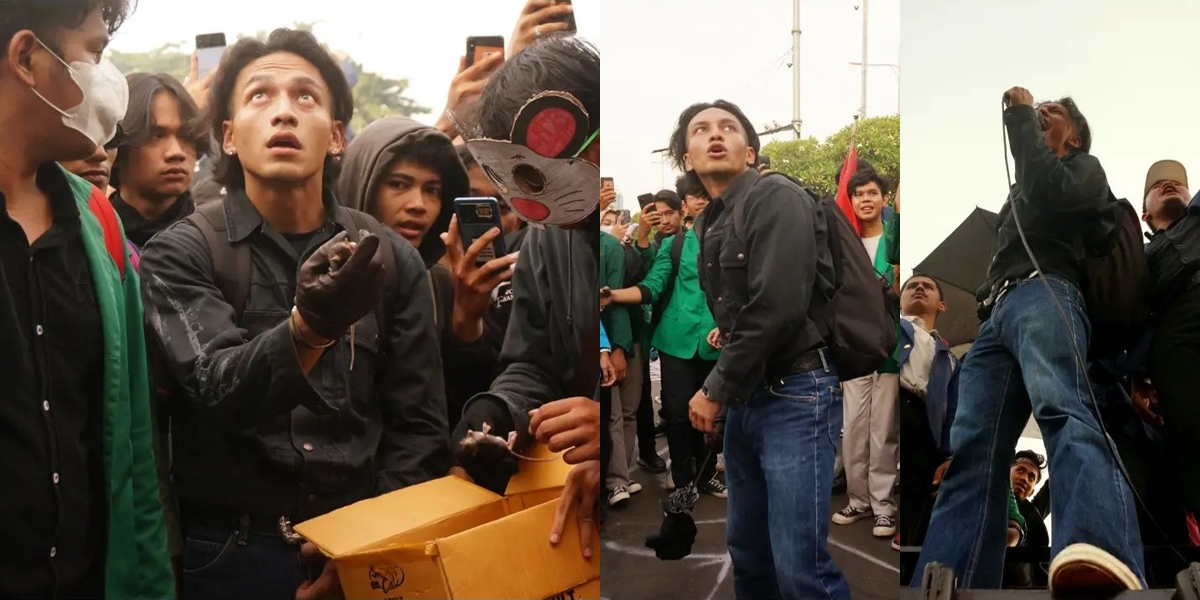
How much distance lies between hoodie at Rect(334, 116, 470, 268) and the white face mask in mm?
727

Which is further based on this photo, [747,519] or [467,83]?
[467,83]

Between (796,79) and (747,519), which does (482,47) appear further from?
(747,519)

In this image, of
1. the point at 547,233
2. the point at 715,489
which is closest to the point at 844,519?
the point at 715,489

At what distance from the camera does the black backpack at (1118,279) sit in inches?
106

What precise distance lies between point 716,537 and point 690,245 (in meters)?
0.91

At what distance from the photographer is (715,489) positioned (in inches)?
106

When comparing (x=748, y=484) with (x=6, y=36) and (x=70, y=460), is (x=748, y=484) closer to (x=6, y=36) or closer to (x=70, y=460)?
(x=70, y=460)

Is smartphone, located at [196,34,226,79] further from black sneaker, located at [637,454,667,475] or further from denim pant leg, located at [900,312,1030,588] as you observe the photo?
denim pant leg, located at [900,312,1030,588]

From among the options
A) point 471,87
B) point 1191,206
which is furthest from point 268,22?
point 1191,206

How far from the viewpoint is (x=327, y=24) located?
8.86 ft

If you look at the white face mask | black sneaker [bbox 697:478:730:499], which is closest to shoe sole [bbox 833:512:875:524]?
black sneaker [bbox 697:478:730:499]

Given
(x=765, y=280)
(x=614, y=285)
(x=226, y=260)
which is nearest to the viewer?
(x=765, y=280)

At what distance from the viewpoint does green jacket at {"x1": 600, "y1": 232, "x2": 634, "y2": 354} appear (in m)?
2.73

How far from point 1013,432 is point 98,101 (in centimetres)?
303
